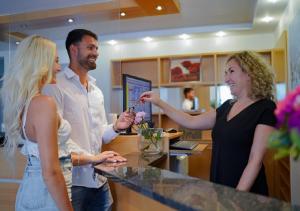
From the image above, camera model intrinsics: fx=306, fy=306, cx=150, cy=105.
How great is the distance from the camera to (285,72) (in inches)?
130

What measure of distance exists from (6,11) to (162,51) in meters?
2.25

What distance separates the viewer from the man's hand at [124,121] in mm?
1913

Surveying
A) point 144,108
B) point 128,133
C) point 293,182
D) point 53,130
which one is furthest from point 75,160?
point 293,182

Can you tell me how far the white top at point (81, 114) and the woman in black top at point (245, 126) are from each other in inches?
26.7

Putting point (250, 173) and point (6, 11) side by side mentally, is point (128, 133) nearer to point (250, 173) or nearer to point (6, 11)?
point (250, 173)

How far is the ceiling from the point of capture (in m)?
3.33

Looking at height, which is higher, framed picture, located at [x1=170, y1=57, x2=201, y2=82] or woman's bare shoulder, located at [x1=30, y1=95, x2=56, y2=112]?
framed picture, located at [x1=170, y1=57, x2=201, y2=82]

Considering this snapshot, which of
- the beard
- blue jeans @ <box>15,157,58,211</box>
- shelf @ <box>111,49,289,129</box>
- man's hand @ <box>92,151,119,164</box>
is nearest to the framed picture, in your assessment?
shelf @ <box>111,49,289,129</box>

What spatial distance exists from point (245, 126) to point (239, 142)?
85 millimetres

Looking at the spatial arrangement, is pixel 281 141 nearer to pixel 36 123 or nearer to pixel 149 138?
pixel 36 123

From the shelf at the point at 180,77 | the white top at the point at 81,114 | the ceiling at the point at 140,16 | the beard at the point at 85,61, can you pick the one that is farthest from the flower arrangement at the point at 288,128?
the shelf at the point at 180,77

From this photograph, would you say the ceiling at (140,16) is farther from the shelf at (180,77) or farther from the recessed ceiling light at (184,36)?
the shelf at (180,77)

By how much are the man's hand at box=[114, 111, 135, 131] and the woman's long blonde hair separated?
0.67 m

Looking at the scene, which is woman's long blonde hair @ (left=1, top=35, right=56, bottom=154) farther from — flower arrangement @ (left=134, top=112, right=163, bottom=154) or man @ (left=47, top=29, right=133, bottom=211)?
flower arrangement @ (left=134, top=112, right=163, bottom=154)
